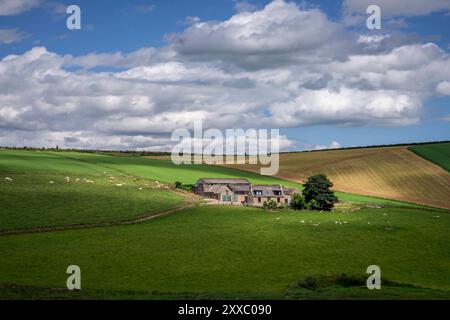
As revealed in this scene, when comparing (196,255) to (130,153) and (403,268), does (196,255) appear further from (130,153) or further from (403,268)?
(130,153)

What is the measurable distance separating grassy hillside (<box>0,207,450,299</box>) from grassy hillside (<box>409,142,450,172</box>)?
5695cm

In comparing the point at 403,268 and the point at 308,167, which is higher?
the point at 308,167

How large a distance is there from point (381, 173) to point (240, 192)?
124 feet

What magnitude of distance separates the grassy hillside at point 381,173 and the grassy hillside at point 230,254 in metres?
31.7

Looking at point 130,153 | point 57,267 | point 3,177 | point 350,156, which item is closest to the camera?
point 57,267

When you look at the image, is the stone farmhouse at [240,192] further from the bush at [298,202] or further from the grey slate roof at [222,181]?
the bush at [298,202]

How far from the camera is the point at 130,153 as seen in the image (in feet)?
596

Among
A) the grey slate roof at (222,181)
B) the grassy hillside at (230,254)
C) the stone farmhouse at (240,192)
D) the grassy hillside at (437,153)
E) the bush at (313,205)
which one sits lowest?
the grassy hillside at (230,254)

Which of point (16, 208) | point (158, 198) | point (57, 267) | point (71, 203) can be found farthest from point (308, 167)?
point (57, 267)

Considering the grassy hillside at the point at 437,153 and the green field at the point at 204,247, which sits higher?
the grassy hillside at the point at 437,153

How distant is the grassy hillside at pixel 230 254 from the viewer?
1582 inches

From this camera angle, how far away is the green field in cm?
3794

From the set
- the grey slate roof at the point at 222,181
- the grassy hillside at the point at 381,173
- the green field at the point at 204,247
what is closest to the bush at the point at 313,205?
the green field at the point at 204,247
